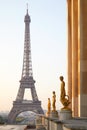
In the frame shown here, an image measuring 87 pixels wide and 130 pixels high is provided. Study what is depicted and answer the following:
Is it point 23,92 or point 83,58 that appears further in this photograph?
point 23,92

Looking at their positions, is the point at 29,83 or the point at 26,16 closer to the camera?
the point at 29,83

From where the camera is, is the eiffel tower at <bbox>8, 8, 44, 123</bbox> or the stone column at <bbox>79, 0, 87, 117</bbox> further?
the eiffel tower at <bbox>8, 8, 44, 123</bbox>

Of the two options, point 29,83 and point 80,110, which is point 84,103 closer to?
point 80,110

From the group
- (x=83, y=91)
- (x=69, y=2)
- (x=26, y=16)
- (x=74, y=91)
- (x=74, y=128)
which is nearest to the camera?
(x=74, y=128)

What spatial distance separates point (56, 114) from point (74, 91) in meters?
3.41

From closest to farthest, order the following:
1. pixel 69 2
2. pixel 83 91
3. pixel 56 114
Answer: pixel 83 91, pixel 56 114, pixel 69 2

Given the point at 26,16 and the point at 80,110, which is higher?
the point at 26,16

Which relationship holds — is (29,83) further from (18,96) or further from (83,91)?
(83,91)

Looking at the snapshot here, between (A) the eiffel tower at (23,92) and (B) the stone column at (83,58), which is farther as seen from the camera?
(A) the eiffel tower at (23,92)

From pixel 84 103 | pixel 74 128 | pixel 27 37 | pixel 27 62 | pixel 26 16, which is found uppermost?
pixel 26 16

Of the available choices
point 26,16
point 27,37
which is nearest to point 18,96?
point 27,37

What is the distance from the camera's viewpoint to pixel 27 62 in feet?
376

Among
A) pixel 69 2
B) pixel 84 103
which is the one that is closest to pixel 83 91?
pixel 84 103

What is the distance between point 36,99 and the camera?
366 ft
